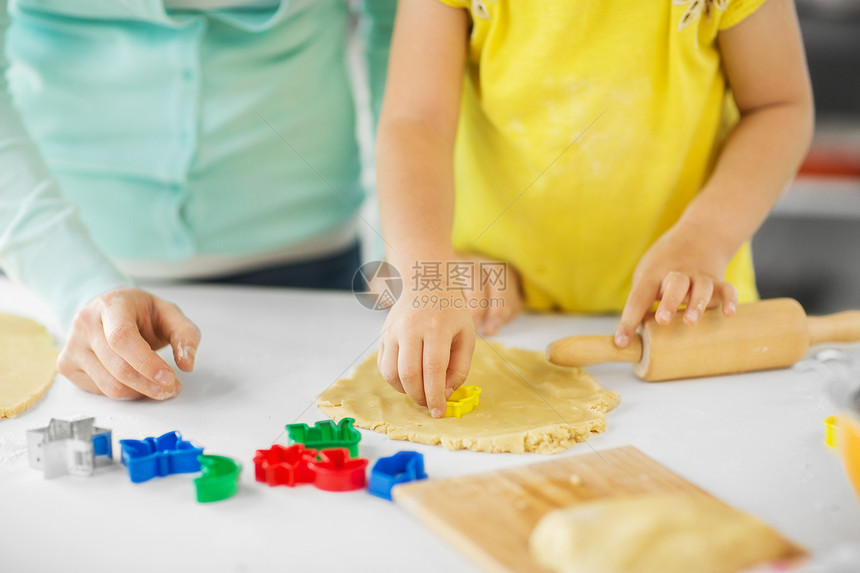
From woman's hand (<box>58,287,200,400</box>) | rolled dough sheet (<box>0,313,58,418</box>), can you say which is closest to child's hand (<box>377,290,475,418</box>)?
woman's hand (<box>58,287,200,400</box>)

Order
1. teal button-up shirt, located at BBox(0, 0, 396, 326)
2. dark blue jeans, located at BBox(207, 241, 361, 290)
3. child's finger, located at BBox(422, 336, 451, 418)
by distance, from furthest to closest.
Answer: dark blue jeans, located at BBox(207, 241, 361, 290)
teal button-up shirt, located at BBox(0, 0, 396, 326)
child's finger, located at BBox(422, 336, 451, 418)

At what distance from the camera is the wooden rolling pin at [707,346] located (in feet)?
2.51

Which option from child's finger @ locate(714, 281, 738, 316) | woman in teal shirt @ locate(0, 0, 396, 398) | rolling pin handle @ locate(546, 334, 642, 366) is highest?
woman in teal shirt @ locate(0, 0, 396, 398)

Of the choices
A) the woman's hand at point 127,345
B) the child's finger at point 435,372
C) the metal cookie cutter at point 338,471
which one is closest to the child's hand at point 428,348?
the child's finger at point 435,372

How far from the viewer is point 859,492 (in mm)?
471

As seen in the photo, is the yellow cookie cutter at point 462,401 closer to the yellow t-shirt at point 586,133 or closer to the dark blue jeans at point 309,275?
the yellow t-shirt at point 586,133

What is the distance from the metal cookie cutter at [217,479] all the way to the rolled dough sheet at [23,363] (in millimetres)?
254

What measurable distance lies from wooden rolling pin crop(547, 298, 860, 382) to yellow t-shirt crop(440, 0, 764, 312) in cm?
23

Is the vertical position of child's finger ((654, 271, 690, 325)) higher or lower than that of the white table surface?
higher

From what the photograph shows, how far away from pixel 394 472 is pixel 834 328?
0.54 m

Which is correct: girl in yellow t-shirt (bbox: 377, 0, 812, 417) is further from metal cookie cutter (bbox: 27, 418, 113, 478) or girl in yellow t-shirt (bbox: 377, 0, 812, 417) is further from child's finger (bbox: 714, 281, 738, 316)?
metal cookie cutter (bbox: 27, 418, 113, 478)

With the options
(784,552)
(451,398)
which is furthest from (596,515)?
(451,398)

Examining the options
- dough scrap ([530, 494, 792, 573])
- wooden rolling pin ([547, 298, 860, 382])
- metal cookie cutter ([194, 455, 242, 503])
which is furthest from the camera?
wooden rolling pin ([547, 298, 860, 382])

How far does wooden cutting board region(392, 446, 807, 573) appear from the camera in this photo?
1.52 ft
